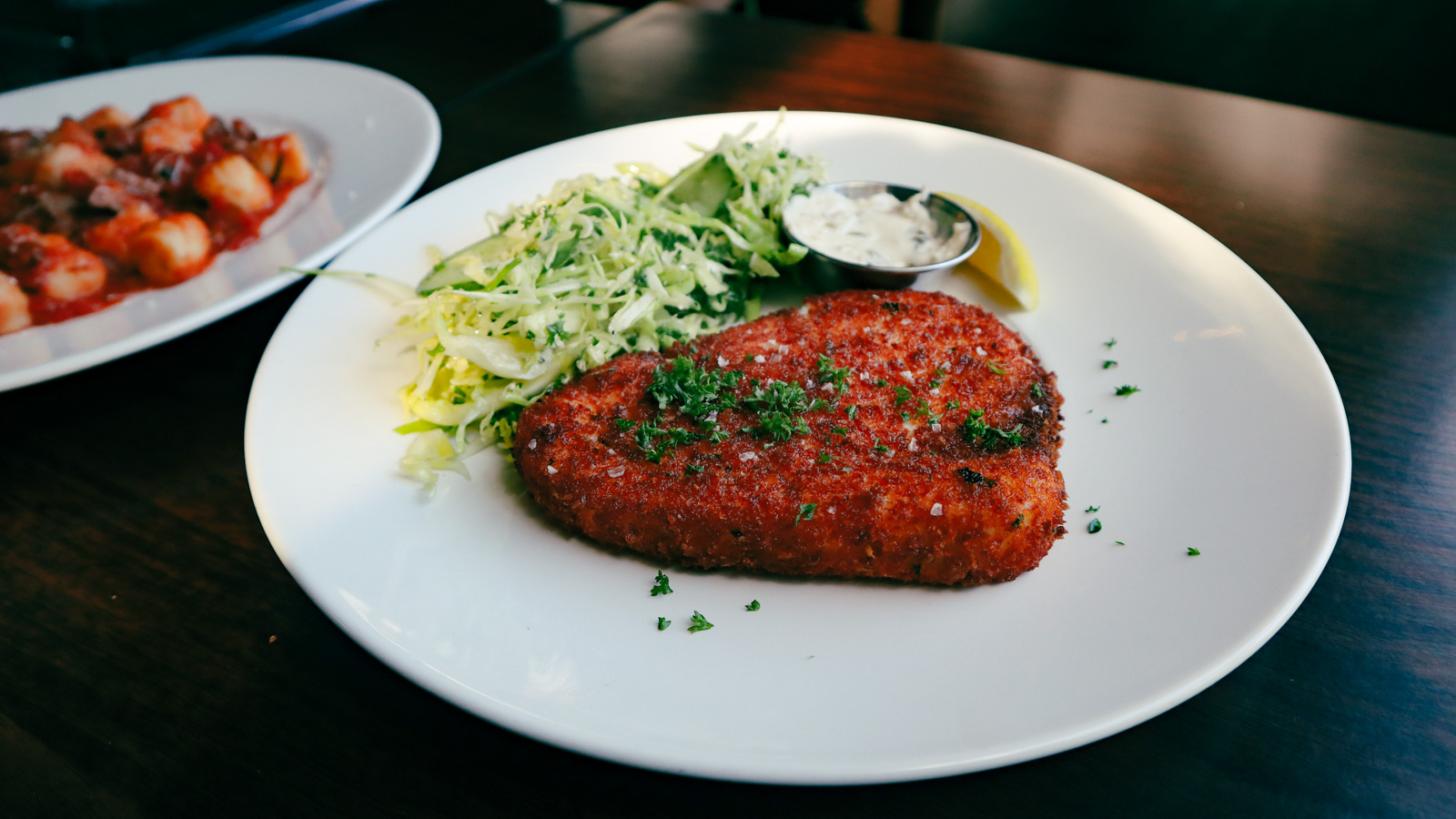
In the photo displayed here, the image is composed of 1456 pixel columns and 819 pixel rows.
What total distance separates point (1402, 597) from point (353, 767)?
2229 mm

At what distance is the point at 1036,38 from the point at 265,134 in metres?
4.69

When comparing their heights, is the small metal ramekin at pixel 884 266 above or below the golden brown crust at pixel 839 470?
above

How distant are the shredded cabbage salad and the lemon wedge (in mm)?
645

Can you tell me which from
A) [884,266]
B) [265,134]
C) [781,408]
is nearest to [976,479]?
[781,408]

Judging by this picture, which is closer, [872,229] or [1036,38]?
[872,229]

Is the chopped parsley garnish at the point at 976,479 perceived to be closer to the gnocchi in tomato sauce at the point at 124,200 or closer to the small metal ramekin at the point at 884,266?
the small metal ramekin at the point at 884,266

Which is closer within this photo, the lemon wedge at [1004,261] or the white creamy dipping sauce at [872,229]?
the lemon wedge at [1004,261]

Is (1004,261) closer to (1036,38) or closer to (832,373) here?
(832,373)

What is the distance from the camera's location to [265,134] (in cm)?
377

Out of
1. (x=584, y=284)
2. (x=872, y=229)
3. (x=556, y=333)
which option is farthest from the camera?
(x=872, y=229)

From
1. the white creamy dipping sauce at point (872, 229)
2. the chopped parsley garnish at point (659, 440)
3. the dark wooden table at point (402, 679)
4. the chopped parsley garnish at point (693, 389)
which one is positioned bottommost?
the dark wooden table at point (402, 679)

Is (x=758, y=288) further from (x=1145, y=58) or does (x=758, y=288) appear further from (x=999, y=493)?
(x=1145, y=58)

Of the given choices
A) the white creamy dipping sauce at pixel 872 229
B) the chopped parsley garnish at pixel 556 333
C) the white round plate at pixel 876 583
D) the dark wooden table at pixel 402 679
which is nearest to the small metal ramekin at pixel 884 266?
the white creamy dipping sauce at pixel 872 229

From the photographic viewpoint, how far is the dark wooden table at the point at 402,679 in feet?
4.82
